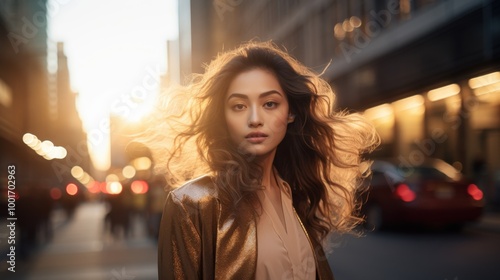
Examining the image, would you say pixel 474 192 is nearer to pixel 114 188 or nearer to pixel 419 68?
pixel 114 188

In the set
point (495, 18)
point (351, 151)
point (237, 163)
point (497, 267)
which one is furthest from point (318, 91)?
point (495, 18)

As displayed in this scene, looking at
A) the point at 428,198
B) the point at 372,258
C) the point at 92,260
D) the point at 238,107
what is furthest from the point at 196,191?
the point at 428,198

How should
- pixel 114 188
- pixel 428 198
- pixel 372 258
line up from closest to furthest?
pixel 372 258, pixel 428 198, pixel 114 188

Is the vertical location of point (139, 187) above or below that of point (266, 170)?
below

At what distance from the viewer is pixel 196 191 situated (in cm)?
201

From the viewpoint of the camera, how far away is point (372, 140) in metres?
3.00

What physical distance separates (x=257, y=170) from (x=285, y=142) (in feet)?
1.44

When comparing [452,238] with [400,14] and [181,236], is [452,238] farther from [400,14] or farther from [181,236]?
[400,14]

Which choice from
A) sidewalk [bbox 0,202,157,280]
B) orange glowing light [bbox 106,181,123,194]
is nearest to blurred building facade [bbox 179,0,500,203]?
orange glowing light [bbox 106,181,123,194]

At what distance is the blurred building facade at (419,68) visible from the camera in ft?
59.0

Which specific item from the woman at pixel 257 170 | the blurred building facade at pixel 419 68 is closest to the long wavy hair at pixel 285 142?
the woman at pixel 257 170

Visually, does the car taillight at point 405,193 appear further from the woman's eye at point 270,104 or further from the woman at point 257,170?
the woman's eye at point 270,104

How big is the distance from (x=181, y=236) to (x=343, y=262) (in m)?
7.12

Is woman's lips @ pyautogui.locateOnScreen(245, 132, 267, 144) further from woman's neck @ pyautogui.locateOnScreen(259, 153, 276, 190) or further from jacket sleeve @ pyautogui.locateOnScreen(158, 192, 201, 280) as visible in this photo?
jacket sleeve @ pyautogui.locateOnScreen(158, 192, 201, 280)
